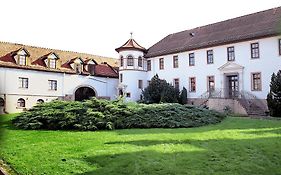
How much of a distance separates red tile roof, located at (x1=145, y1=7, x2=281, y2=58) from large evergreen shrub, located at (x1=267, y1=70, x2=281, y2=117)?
4.28m

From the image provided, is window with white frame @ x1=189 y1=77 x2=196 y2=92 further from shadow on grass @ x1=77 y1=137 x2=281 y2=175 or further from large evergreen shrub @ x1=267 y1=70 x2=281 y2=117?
shadow on grass @ x1=77 y1=137 x2=281 y2=175

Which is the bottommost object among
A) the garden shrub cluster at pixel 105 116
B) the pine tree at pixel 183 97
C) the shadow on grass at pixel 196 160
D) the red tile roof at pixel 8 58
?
the shadow on grass at pixel 196 160

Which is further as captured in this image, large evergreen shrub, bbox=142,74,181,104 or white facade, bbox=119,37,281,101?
large evergreen shrub, bbox=142,74,181,104

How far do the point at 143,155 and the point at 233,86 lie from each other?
25013 millimetres

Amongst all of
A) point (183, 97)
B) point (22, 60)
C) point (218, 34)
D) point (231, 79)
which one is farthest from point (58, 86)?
point (231, 79)

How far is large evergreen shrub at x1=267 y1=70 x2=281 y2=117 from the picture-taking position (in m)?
25.2

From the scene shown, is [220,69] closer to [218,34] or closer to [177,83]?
[218,34]

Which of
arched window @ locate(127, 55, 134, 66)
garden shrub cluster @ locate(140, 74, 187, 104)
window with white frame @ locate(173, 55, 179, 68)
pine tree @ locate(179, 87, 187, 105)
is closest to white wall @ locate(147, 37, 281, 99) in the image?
window with white frame @ locate(173, 55, 179, 68)

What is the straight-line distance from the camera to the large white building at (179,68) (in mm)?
29203

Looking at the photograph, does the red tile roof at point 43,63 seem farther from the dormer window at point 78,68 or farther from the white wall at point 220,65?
the white wall at point 220,65

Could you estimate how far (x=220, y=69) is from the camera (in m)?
32.5

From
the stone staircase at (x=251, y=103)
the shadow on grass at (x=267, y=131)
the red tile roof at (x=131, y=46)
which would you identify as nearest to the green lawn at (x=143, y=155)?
the shadow on grass at (x=267, y=131)

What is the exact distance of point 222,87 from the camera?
32094mm

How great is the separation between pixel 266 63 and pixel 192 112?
13.8 meters
